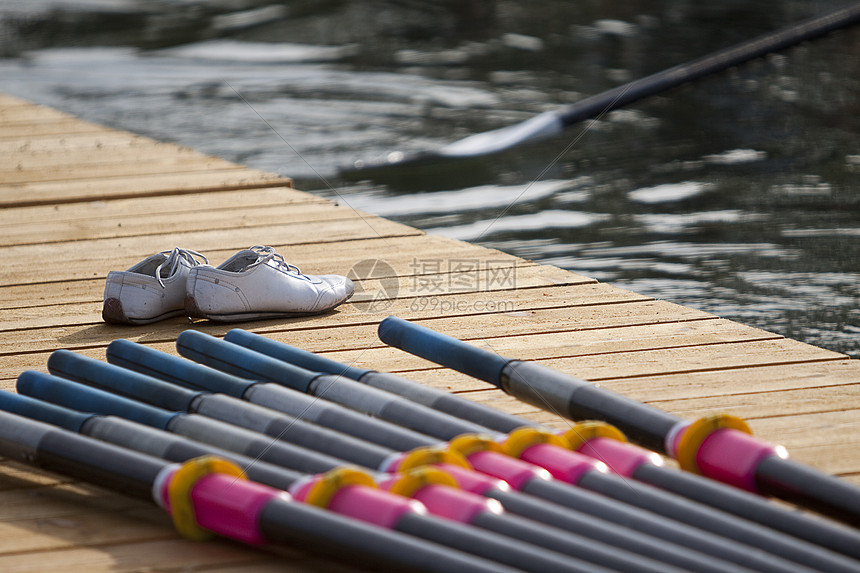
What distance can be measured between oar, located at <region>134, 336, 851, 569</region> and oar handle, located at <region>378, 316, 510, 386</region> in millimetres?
168

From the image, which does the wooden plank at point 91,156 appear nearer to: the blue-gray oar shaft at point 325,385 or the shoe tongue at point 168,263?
the shoe tongue at point 168,263

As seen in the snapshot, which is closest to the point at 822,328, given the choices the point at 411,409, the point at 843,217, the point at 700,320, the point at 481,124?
the point at 700,320

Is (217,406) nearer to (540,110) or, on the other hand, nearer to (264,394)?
(264,394)

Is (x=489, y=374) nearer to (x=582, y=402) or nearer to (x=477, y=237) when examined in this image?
(x=582, y=402)

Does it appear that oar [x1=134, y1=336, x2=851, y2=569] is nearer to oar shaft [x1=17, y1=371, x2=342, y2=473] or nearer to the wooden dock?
oar shaft [x1=17, y1=371, x2=342, y2=473]

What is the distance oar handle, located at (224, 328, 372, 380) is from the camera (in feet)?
5.59

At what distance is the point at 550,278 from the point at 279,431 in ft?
3.94

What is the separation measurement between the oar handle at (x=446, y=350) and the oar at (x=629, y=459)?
0.33 ft

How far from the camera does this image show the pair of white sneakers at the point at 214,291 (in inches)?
86.7

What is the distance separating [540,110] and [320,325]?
136 inches

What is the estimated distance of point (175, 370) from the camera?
1704 millimetres

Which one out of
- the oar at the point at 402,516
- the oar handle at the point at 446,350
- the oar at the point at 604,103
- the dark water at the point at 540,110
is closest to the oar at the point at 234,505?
the oar at the point at 402,516

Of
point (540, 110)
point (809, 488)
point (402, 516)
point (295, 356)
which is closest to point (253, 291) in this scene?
point (295, 356)

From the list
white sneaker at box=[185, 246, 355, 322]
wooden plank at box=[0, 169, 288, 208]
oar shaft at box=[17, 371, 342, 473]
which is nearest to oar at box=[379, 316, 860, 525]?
oar shaft at box=[17, 371, 342, 473]
